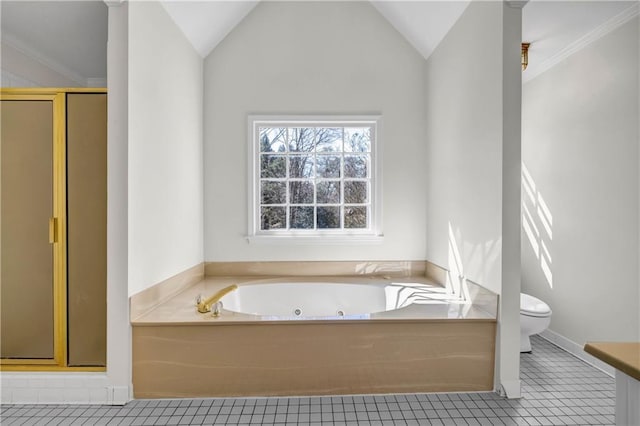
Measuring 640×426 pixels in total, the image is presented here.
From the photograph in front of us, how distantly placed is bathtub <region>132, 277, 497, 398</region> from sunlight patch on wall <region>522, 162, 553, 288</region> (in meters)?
1.31

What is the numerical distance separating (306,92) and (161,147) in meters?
1.37

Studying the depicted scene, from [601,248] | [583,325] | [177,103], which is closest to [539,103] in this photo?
[601,248]

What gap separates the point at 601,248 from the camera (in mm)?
2650

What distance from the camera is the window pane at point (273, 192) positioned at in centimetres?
345

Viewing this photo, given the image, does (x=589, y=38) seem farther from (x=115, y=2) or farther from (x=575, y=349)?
(x=115, y=2)

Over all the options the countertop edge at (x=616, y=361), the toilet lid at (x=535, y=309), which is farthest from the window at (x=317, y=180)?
the countertop edge at (x=616, y=361)

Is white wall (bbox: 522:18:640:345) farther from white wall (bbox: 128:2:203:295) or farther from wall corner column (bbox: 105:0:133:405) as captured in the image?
wall corner column (bbox: 105:0:133:405)

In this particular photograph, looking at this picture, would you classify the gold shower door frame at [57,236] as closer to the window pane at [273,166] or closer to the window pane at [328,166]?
the window pane at [273,166]

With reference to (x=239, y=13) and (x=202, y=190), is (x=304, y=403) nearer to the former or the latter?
(x=202, y=190)

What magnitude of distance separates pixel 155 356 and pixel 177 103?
1.63 m

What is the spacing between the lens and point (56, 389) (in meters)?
2.07

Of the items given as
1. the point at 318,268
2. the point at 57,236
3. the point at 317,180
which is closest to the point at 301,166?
the point at 317,180

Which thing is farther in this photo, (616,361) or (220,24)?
(220,24)

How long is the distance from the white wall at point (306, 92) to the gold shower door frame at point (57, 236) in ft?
4.18
